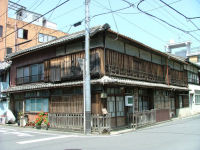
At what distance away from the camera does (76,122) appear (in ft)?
45.6

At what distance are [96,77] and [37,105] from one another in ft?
23.5

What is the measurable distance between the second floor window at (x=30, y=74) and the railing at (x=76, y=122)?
4.56m

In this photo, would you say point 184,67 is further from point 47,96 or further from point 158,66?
point 47,96

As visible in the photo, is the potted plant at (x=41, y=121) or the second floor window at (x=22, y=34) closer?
the potted plant at (x=41, y=121)

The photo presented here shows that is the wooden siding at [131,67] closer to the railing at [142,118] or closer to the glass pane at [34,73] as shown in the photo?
the railing at [142,118]

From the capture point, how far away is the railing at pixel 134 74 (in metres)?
14.5

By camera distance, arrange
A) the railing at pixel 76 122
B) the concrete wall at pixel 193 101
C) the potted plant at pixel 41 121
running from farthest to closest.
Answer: the concrete wall at pixel 193 101 < the potted plant at pixel 41 121 < the railing at pixel 76 122

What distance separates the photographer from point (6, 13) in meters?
35.2

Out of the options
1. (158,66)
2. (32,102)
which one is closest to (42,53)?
(32,102)

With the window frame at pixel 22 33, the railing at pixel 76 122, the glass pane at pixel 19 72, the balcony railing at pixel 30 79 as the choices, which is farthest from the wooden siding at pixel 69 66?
the window frame at pixel 22 33

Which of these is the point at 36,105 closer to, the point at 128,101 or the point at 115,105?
the point at 115,105

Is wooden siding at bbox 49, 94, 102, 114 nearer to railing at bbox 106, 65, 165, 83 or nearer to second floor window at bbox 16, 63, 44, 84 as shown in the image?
railing at bbox 106, 65, 165, 83

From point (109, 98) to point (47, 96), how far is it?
Result: 5.78 metres

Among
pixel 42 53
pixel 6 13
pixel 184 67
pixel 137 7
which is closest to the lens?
pixel 137 7
